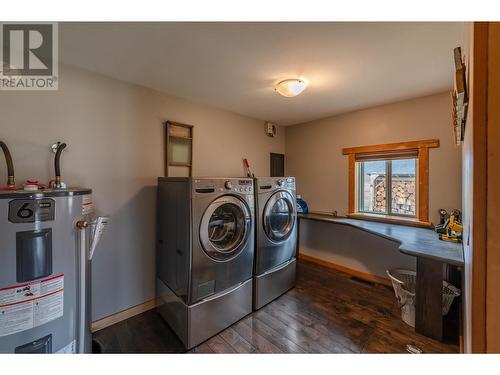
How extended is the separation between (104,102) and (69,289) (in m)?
1.53

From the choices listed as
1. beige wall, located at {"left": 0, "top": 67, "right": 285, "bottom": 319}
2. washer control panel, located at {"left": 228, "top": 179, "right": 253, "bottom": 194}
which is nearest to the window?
washer control panel, located at {"left": 228, "top": 179, "right": 253, "bottom": 194}

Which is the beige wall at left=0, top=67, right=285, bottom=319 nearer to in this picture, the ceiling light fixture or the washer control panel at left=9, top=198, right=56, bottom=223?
the washer control panel at left=9, top=198, right=56, bottom=223

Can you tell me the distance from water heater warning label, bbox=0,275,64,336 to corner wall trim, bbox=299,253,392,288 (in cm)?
304

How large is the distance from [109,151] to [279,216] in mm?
1823

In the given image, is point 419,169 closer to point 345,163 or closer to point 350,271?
point 345,163

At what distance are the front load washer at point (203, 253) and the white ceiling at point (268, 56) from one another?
947 mm


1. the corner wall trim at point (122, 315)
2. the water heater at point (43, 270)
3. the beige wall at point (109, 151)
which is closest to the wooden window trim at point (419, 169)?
the beige wall at point (109, 151)

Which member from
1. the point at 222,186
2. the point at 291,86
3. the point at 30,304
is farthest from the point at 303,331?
the point at 291,86

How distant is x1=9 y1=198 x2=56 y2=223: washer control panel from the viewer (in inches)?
38.9

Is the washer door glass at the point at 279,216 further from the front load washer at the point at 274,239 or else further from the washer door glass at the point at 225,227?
the washer door glass at the point at 225,227

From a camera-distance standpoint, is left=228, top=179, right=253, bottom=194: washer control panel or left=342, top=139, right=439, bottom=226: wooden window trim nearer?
left=228, top=179, right=253, bottom=194: washer control panel
